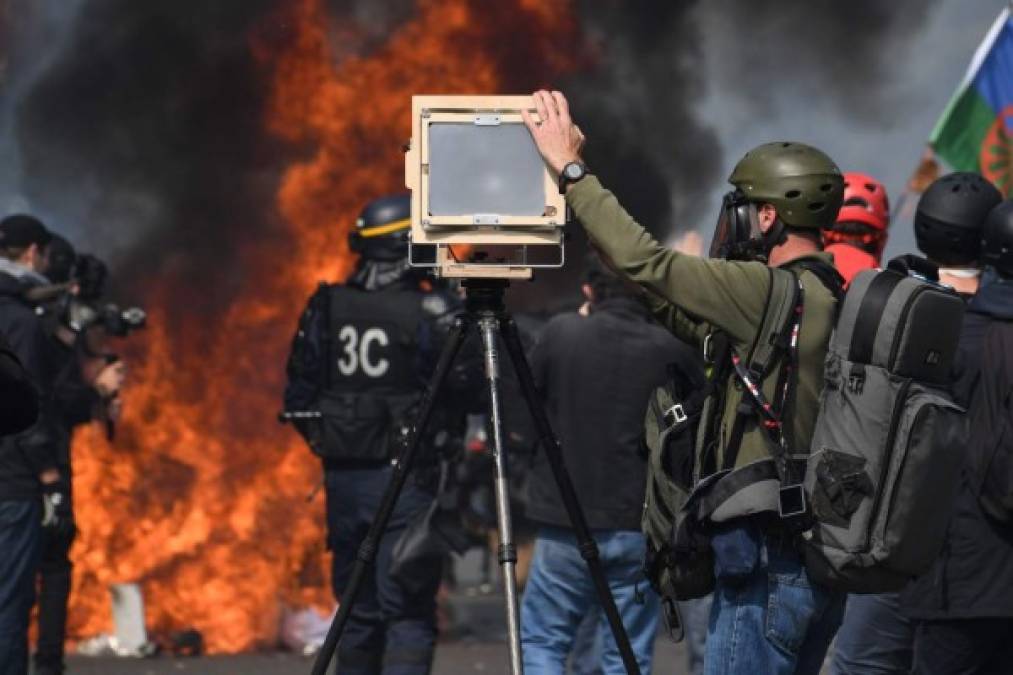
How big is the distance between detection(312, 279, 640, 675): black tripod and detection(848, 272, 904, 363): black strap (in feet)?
3.56

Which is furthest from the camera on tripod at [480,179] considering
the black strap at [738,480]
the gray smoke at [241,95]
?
the gray smoke at [241,95]

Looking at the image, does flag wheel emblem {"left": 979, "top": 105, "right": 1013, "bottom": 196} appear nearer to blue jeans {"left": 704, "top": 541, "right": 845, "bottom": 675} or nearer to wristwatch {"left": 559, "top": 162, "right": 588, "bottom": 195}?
wristwatch {"left": 559, "top": 162, "right": 588, "bottom": 195}

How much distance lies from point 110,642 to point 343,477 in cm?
293

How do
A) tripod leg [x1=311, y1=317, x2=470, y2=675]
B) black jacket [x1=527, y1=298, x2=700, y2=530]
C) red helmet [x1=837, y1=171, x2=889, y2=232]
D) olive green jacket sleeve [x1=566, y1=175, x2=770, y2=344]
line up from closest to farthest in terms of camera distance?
olive green jacket sleeve [x1=566, y1=175, x2=770, y2=344] → tripod leg [x1=311, y1=317, x2=470, y2=675] → red helmet [x1=837, y1=171, x2=889, y2=232] → black jacket [x1=527, y1=298, x2=700, y2=530]

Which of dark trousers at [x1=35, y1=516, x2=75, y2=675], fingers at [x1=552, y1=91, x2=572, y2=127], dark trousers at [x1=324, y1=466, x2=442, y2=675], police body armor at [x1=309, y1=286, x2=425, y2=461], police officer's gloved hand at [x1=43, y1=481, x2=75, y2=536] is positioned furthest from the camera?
dark trousers at [x1=35, y1=516, x2=75, y2=675]

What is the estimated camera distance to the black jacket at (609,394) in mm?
7324

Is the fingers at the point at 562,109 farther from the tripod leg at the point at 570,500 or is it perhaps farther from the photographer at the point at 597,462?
the photographer at the point at 597,462

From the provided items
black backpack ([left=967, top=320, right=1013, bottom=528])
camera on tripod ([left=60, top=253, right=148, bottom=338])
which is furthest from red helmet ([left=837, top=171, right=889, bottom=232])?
camera on tripod ([left=60, top=253, right=148, bottom=338])

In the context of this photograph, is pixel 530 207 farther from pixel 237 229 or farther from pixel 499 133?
pixel 237 229

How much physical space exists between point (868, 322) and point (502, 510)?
1219 mm

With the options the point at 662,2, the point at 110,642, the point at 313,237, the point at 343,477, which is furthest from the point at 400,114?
the point at 343,477

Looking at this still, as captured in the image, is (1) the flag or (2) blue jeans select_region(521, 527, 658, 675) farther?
(1) the flag

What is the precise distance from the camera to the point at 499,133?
5121 millimetres

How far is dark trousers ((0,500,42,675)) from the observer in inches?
294
